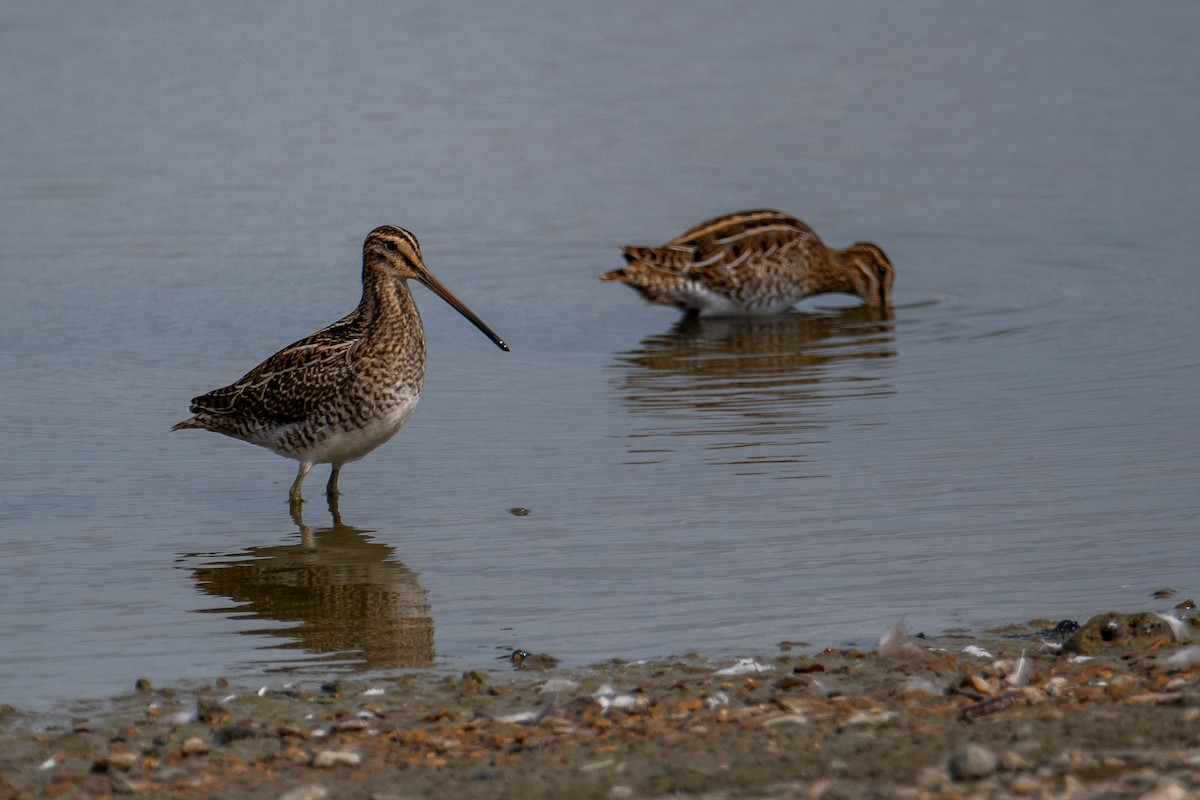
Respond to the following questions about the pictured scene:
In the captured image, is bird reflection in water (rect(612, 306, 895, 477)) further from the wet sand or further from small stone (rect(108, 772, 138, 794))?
small stone (rect(108, 772, 138, 794))

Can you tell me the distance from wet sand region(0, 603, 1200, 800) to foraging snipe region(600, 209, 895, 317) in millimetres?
8221

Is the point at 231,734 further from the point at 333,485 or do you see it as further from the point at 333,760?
the point at 333,485

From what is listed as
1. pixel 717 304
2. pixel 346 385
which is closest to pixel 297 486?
pixel 346 385

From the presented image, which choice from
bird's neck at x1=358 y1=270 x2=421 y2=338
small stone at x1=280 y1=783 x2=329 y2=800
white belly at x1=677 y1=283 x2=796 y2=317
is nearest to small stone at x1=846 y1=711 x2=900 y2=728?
small stone at x1=280 y1=783 x2=329 y2=800

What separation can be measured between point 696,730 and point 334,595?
2.84 metres

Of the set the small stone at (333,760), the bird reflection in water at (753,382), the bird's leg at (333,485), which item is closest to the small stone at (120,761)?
the small stone at (333,760)

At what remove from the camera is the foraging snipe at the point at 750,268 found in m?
15.6

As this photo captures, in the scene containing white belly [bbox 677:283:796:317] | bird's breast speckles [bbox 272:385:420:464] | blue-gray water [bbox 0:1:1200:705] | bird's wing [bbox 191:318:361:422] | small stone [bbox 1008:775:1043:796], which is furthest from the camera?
white belly [bbox 677:283:796:317]

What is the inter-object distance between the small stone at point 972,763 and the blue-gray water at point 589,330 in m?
2.10

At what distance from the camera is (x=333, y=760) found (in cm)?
606

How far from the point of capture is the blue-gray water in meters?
8.31

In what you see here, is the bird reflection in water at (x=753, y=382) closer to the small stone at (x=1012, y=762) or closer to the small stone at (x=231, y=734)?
the small stone at (x=231, y=734)

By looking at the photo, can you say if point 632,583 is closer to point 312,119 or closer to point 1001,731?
point 1001,731

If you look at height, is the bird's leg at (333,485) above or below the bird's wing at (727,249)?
below
